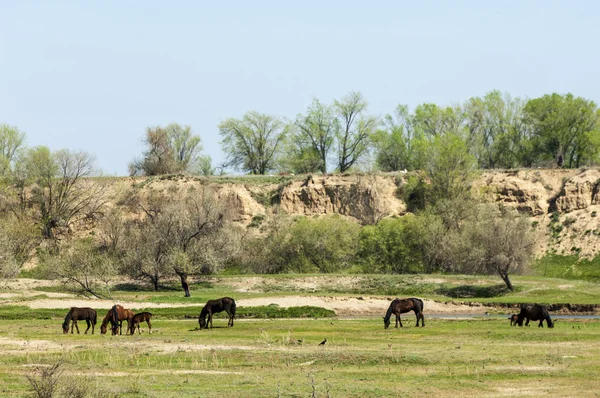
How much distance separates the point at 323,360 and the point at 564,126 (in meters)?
81.9

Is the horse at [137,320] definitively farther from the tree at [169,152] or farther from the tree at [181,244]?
the tree at [169,152]

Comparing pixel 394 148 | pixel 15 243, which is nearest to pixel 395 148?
pixel 394 148

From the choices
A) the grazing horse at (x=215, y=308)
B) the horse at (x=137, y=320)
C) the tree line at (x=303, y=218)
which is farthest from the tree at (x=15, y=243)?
the horse at (x=137, y=320)

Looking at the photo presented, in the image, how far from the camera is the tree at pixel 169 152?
115 meters

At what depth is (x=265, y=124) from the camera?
388ft

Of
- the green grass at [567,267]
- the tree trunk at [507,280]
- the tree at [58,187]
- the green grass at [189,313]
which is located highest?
the tree at [58,187]

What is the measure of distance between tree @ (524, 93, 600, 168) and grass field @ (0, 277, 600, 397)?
6298 centimetres

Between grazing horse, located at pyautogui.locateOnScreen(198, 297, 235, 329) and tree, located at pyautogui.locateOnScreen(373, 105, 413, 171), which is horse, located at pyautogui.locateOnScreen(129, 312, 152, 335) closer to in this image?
grazing horse, located at pyautogui.locateOnScreen(198, 297, 235, 329)

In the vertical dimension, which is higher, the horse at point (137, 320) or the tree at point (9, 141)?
the tree at point (9, 141)

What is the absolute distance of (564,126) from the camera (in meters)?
106

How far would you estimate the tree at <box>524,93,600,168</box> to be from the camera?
345ft

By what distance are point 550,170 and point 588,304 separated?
157 ft

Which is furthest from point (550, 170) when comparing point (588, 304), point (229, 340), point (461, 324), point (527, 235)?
point (229, 340)

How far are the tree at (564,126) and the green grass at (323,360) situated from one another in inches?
2556
